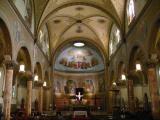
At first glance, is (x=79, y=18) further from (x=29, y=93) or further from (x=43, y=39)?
(x=29, y=93)

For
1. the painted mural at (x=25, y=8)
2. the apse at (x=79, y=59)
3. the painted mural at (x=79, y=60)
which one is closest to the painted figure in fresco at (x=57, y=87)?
the apse at (x=79, y=59)

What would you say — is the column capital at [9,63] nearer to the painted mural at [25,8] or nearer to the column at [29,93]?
the painted mural at [25,8]

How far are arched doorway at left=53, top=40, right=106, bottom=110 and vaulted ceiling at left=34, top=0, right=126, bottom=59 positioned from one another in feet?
16.0

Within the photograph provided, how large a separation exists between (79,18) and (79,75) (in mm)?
13611

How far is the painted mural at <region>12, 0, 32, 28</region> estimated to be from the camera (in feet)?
50.8

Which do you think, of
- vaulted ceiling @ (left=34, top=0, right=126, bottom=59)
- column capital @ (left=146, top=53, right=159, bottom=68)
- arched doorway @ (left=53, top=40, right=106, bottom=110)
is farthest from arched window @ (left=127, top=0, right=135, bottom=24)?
arched doorway @ (left=53, top=40, right=106, bottom=110)

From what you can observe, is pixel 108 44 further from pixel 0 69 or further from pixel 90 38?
pixel 0 69

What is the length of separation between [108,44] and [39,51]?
450 inches

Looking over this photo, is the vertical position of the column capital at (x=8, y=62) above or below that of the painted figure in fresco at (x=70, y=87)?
above

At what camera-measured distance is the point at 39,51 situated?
899 inches

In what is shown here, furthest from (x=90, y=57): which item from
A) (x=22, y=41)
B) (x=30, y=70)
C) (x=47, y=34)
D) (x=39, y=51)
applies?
(x=22, y=41)

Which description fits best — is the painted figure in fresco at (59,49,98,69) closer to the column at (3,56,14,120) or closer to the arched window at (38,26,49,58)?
the arched window at (38,26,49,58)

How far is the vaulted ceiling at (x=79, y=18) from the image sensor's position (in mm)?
20656

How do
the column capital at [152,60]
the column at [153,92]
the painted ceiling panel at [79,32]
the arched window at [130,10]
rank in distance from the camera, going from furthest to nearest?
the painted ceiling panel at [79,32]
the arched window at [130,10]
the column capital at [152,60]
the column at [153,92]
